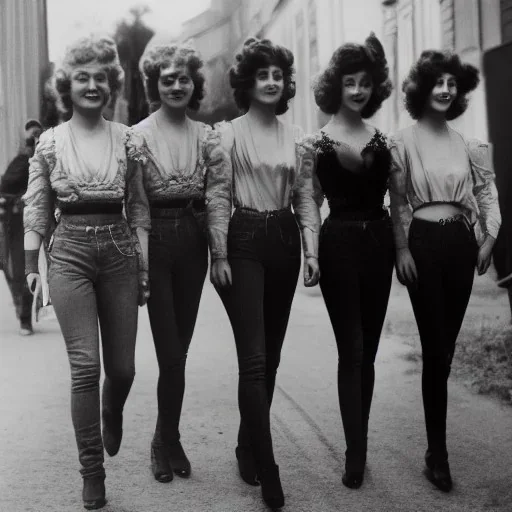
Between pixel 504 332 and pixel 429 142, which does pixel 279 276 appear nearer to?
pixel 429 142

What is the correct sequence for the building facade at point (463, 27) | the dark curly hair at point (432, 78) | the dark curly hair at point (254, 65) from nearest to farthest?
the dark curly hair at point (254, 65) → the dark curly hair at point (432, 78) → the building facade at point (463, 27)

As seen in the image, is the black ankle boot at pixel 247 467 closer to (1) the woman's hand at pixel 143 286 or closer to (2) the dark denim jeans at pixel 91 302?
(2) the dark denim jeans at pixel 91 302

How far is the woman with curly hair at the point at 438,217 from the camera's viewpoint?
279 centimetres

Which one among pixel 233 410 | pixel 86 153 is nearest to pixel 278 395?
pixel 233 410

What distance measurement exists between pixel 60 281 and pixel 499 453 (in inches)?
76.9

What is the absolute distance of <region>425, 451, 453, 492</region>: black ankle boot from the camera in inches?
110

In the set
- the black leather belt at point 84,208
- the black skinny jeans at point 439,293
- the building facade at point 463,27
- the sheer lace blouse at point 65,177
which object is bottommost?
the black skinny jeans at point 439,293

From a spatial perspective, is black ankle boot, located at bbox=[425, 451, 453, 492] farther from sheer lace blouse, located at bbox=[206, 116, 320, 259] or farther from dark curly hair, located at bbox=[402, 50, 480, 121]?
dark curly hair, located at bbox=[402, 50, 480, 121]

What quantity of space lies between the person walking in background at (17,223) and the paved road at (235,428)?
0.06 meters

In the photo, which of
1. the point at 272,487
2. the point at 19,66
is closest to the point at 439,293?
the point at 272,487

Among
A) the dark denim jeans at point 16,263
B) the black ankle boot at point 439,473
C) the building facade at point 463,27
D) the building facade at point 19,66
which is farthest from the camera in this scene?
the building facade at point 463,27

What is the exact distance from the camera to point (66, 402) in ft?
11.9

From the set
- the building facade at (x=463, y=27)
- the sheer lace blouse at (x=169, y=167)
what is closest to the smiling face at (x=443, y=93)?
the sheer lace blouse at (x=169, y=167)

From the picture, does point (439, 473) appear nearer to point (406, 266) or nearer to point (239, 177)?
point (406, 266)
